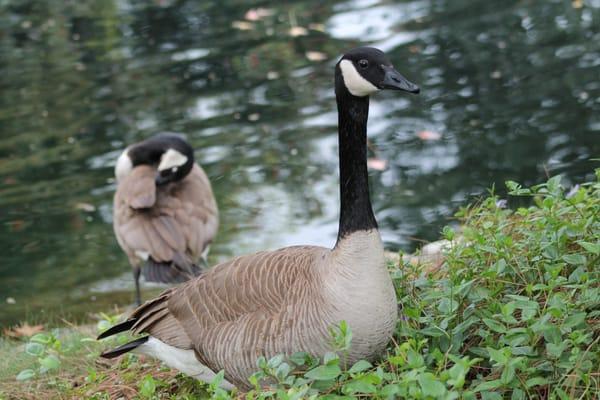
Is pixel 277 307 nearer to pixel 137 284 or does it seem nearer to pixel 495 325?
pixel 495 325

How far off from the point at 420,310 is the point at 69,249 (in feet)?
17.5

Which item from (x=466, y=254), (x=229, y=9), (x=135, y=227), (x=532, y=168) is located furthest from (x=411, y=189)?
(x=229, y=9)

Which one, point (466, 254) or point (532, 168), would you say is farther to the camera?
point (532, 168)

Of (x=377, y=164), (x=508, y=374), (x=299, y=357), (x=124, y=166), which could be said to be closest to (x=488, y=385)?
(x=508, y=374)

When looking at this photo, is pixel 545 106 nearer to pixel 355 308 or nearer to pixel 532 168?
pixel 532 168

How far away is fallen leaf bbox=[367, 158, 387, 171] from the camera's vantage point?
9406 mm

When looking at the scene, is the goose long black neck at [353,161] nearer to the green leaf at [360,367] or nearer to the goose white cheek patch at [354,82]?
the goose white cheek patch at [354,82]

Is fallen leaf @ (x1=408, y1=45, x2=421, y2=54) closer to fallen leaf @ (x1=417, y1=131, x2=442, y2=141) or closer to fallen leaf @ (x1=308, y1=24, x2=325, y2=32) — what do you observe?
fallen leaf @ (x1=308, y1=24, x2=325, y2=32)

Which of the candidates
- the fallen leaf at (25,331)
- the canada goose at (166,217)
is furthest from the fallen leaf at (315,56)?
the fallen leaf at (25,331)

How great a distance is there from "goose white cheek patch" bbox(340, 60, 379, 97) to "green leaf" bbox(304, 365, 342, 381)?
119 cm

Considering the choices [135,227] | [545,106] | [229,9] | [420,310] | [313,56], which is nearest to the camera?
[420,310]

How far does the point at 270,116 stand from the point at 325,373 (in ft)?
25.8

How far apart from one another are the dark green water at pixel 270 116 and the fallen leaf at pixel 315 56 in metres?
0.09

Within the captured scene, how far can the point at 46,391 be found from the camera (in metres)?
4.99
